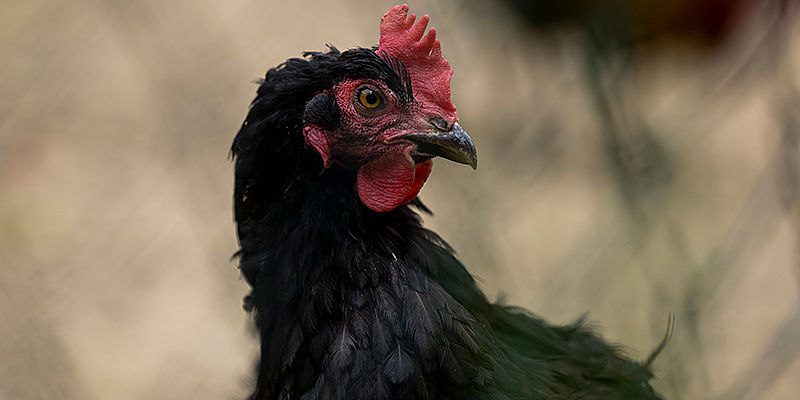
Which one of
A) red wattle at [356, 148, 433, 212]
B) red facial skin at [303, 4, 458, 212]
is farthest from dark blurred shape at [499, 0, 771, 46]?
red wattle at [356, 148, 433, 212]

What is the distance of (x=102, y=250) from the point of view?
157 inches

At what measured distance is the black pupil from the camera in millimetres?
1914

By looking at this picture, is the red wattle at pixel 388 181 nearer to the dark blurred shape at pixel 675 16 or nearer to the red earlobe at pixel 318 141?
the red earlobe at pixel 318 141

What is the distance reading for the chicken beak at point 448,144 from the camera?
186cm

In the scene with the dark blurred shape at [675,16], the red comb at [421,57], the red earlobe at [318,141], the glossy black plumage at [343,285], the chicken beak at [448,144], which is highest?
the dark blurred shape at [675,16]

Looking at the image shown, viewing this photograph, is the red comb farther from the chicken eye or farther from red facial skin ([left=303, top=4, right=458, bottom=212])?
the chicken eye

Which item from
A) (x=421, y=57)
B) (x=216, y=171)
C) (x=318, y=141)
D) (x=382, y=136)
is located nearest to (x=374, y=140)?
(x=382, y=136)

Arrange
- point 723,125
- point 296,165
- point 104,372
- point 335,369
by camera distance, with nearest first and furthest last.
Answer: point 335,369 < point 296,165 < point 104,372 < point 723,125

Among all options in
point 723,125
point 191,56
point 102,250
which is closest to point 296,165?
point 191,56

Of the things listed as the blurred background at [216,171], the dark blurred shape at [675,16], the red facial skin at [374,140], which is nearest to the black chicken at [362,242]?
the red facial skin at [374,140]

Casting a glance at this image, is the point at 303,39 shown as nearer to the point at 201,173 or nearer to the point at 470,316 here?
the point at 201,173

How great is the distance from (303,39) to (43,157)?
190 cm

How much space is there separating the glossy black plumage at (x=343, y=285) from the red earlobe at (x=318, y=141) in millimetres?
27

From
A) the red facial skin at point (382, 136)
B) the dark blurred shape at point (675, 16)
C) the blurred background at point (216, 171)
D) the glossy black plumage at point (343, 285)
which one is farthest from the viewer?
the dark blurred shape at point (675, 16)
